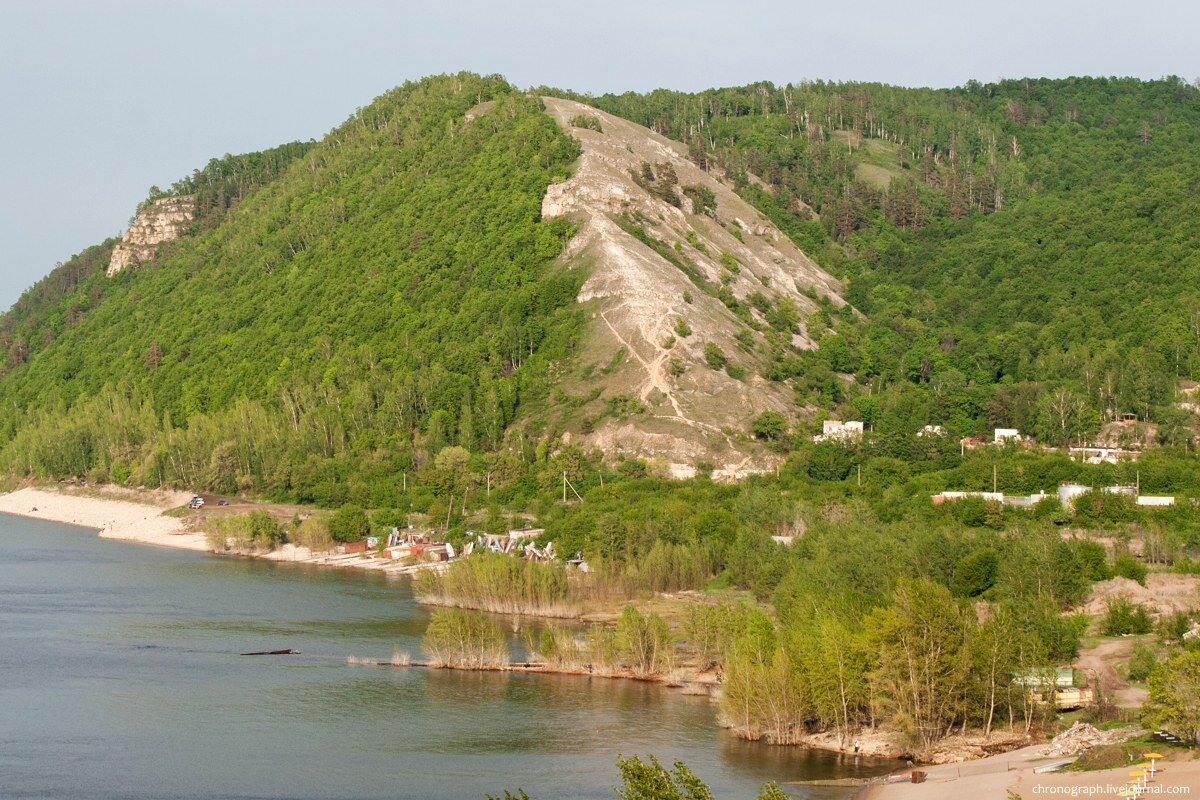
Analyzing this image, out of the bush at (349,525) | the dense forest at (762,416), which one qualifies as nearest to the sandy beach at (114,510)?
the dense forest at (762,416)

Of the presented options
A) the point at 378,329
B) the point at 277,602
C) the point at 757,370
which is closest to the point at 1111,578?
the point at 277,602

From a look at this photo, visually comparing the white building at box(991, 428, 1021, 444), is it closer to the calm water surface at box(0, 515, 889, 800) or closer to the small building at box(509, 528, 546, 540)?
the small building at box(509, 528, 546, 540)

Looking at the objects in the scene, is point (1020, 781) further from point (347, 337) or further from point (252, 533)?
point (347, 337)

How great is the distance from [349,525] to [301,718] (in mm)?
55624

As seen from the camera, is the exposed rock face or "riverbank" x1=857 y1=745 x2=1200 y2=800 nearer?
"riverbank" x1=857 y1=745 x2=1200 y2=800

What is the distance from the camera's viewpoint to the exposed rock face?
12156 cm

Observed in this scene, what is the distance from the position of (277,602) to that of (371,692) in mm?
27353

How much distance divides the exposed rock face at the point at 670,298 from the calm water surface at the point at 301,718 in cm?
3837

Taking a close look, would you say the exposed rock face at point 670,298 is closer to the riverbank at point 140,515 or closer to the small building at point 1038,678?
the riverbank at point 140,515

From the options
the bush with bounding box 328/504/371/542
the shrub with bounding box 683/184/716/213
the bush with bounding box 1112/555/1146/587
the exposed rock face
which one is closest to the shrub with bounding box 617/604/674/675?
the bush with bounding box 1112/555/1146/587

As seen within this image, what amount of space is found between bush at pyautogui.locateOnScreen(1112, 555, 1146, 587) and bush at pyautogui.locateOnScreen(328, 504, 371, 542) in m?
61.5

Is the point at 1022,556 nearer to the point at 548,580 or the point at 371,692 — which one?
the point at 548,580

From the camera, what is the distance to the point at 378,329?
15712cm

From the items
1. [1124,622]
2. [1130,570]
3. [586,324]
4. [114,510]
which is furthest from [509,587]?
[114,510]
